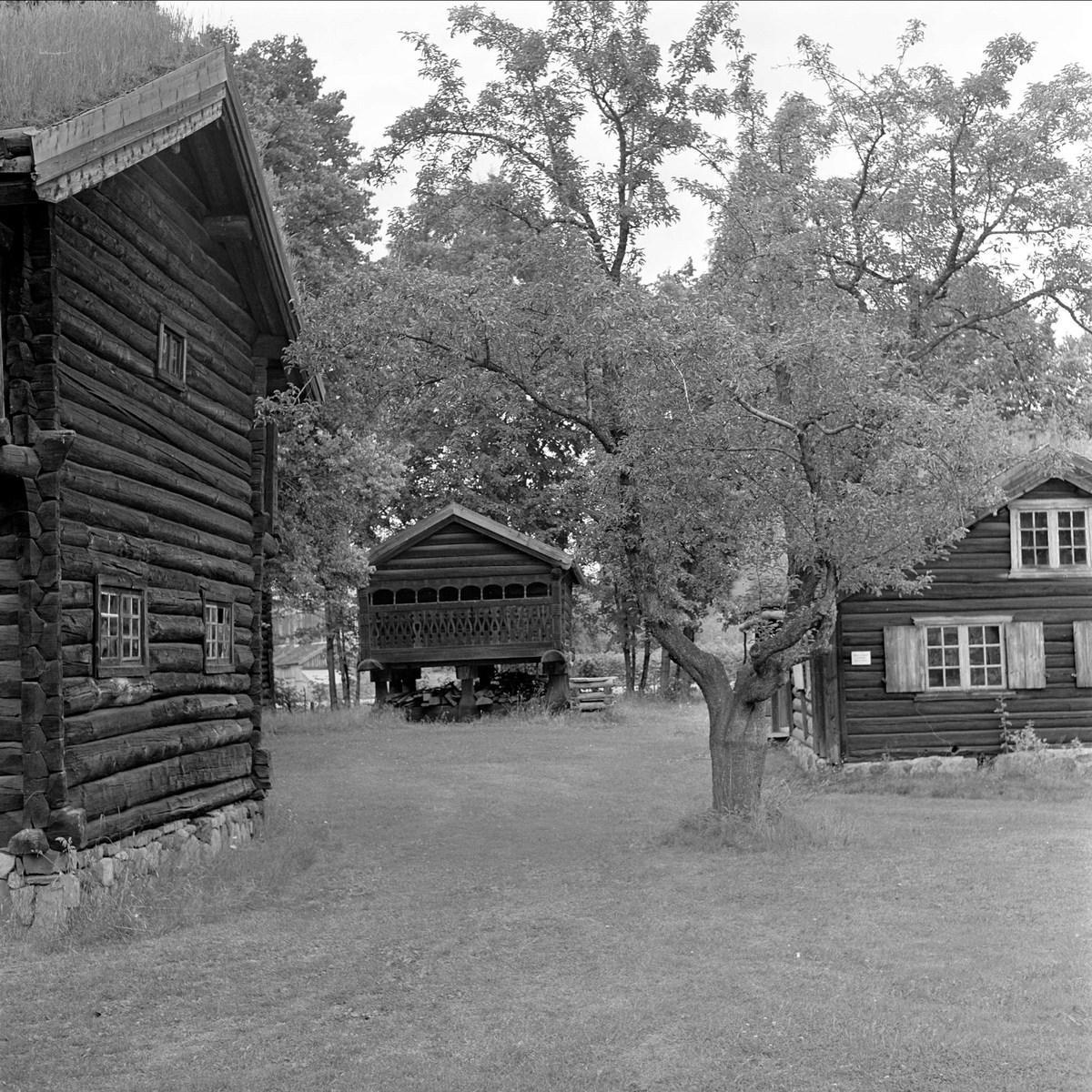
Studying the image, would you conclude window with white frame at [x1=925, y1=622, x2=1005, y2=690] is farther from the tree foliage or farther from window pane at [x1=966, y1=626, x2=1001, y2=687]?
the tree foliage

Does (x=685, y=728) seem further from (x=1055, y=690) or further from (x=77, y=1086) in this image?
(x=77, y=1086)

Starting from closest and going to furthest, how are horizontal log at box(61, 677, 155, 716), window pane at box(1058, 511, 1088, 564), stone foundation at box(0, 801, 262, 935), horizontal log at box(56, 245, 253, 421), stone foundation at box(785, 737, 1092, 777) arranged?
stone foundation at box(0, 801, 262, 935) < horizontal log at box(61, 677, 155, 716) < horizontal log at box(56, 245, 253, 421) < stone foundation at box(785, 737, 1092, 777) < window pane at box(1058, 511, 1088, 564)

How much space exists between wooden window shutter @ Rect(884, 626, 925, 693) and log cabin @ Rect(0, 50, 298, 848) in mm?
10342

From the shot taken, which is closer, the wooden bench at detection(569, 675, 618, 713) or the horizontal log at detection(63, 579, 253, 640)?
the horizontal log at detection(63, 579, 253, 640)

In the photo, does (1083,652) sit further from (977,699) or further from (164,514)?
(164,514)

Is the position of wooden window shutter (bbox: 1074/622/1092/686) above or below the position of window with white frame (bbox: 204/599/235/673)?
below

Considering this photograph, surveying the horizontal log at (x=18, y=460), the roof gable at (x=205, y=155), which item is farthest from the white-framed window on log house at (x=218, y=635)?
the horizontal log at (x=18, y=460)

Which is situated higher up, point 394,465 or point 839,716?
point 394,465

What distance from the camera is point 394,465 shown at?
89.7 ft

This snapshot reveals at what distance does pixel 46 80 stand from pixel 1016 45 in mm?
12932

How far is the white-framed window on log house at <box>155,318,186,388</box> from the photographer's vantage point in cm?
1227

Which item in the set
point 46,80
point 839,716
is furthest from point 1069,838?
point 46,80

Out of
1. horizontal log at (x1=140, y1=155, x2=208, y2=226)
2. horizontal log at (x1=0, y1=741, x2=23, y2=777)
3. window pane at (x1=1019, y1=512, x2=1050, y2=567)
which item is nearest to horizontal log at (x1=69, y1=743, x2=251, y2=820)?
horizontal log at (x1=0, y1=741, x2=23, y2=777)

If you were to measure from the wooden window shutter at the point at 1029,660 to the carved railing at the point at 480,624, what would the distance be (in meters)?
14.3
